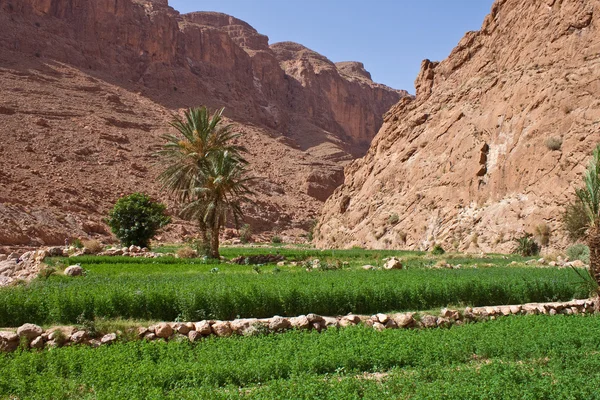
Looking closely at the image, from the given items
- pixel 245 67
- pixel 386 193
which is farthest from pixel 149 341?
pixel 245 67

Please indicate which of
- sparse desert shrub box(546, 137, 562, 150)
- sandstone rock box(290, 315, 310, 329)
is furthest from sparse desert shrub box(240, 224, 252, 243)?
sandstone rock box(290, 315, 310, 329)

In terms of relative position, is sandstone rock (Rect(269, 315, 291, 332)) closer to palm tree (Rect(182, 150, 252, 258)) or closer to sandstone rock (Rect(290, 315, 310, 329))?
sandstone rock (Rect(290, 315, 310, 329))

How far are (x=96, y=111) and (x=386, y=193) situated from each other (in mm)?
45744

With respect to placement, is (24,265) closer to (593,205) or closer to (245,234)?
(593,205)

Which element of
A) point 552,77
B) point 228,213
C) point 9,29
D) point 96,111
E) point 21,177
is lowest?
point 228,213

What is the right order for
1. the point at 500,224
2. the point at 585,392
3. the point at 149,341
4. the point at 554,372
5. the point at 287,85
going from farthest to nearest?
the point at 287,85
the point at 500,224
the point at 149,341
the point at 554,372
the point at 585,392

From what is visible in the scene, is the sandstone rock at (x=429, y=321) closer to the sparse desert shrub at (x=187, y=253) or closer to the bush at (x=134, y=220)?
the sparse desert shrub at (x=187, y=253)

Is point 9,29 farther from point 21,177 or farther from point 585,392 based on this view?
point 585,392

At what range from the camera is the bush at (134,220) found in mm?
34094

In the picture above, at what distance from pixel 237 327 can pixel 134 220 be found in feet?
82.0

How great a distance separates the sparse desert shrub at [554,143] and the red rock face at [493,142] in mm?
62

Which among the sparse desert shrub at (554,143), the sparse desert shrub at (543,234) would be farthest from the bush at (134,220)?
the sparse desert shrub at (554,143)

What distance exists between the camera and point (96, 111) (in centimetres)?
7125

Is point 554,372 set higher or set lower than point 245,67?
lower
